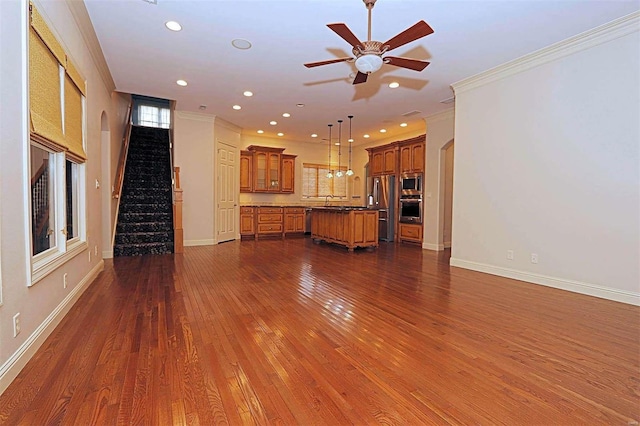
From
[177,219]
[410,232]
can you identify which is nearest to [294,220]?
[410,232]

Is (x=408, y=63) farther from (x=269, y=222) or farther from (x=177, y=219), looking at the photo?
(x=269, y=222)

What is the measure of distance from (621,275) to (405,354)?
3.10 metres

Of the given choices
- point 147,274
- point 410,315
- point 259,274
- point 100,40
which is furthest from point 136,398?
point 100,40

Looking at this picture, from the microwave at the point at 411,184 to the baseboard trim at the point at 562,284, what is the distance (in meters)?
3.06

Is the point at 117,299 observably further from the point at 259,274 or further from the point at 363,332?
the point at 363,332

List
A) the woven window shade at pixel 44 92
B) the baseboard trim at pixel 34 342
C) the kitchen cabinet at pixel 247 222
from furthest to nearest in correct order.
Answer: the kitchen cabinet at pixel 247 222
the woven window shade at pixel 44 92
the baseboard trim at pixel 34 342

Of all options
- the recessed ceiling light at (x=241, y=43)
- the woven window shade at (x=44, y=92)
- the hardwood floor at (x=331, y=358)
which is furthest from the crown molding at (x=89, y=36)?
the hardwood floor at (x=331, y=358)

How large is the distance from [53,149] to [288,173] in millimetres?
7353

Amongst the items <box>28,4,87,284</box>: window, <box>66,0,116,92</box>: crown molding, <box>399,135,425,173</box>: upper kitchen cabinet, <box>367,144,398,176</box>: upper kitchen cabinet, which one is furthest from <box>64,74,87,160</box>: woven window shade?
<box>367,144,398,176</box>: upper kitchen cabinet

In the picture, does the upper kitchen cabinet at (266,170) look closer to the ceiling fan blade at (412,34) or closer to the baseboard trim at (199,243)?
the baseboard trim at (199,243)

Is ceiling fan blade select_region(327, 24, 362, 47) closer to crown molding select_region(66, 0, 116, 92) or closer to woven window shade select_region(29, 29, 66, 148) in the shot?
woven window shade select_region(29, 29, 66, 148)

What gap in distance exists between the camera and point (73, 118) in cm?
327

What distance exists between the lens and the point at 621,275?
3.52m

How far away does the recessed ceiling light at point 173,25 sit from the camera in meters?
3.55
